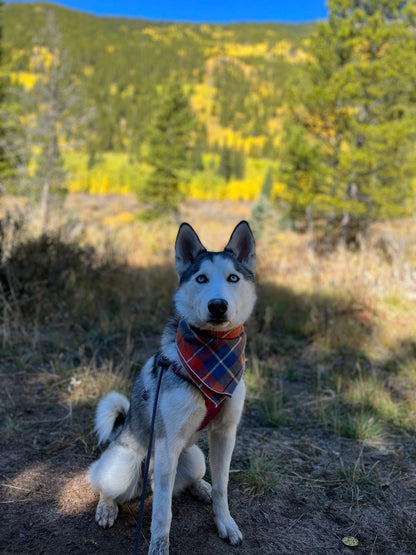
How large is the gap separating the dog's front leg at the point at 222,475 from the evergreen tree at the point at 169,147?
2255 centimetres

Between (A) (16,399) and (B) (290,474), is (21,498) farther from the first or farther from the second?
(B) (290,474)

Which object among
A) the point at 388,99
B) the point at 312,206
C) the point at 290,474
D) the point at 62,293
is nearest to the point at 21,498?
the point at 290,474

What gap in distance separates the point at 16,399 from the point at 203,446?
1883mm

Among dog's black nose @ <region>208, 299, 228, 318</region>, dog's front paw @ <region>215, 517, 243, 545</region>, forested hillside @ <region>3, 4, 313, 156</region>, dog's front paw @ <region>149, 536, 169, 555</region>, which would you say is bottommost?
dog's front paw @ <region>215, 517, 243, 545</region>

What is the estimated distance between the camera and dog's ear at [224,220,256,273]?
231 centimetres

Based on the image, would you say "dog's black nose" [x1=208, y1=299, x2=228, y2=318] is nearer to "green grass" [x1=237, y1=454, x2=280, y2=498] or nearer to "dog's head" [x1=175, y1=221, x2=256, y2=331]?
"dog's head" [x1=175, y1=221, x2=256, y2=331]

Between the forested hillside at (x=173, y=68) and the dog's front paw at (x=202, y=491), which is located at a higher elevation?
the forested hillside at (x=173, y=68)

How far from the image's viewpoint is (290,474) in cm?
300

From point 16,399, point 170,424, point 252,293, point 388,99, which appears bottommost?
point 16,399

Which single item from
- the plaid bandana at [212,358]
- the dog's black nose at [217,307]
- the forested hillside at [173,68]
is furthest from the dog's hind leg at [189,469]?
the forested hillside at [173,68]

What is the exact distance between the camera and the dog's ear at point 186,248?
229 cm

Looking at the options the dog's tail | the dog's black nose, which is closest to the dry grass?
the dog's tail

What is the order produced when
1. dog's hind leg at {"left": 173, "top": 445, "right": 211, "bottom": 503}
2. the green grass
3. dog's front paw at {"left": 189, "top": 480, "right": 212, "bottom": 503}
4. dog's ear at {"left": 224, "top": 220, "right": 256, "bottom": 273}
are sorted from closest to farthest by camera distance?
dog's ear at {"left": 224, "top": 220, "right": 256, "bottom": 273}, dog's hind leg at {"left": 173, "top": 445, "right": 211, "bottom": 503}, dog's front paw at {"left": 189, "top": 480, "right": 212, "bottom": 503}, the green grass

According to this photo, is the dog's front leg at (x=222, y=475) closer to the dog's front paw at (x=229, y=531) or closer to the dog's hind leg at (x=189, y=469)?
the dog's front paw at (x=229, y=531)
